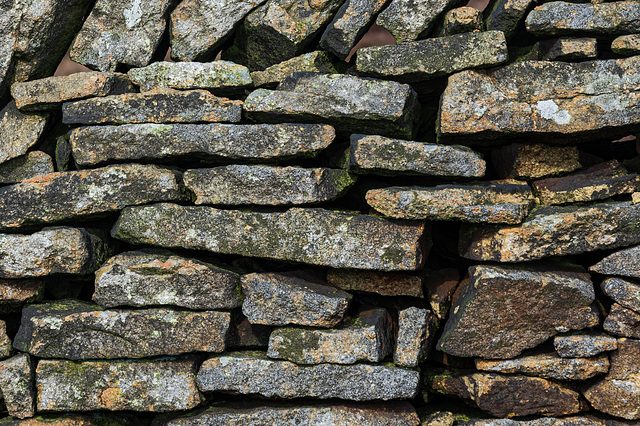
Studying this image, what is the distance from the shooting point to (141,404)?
4262mm

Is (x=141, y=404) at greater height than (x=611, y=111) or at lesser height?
lesser

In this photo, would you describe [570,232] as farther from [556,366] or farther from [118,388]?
[118,388]

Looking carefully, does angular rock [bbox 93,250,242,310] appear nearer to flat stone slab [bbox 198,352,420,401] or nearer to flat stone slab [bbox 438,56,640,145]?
flat stone slab [bbox 198,352,420,401]

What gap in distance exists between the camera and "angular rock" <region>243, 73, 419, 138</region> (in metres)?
4.14

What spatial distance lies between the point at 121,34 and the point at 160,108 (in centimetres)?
85

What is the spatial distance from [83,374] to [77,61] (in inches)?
103

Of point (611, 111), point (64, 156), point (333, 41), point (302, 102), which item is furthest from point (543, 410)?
point (64, 156)

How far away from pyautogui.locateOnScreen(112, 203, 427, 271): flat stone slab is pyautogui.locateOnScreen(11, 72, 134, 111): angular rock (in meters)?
1.04

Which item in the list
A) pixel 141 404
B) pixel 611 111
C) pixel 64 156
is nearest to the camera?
pixel 611 111

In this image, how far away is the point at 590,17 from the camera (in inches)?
157

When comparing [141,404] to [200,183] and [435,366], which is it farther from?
[435,366]

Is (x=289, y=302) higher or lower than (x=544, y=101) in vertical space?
lower

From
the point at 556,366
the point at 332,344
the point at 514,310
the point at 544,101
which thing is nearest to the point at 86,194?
the point at 332,344

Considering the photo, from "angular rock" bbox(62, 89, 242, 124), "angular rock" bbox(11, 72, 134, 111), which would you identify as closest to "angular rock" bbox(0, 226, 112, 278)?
"angular rock" bbox(62, 89, 242, 124)
